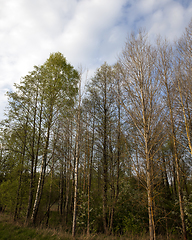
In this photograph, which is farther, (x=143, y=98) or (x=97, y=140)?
(x=97, y=140)

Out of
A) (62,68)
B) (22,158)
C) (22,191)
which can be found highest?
(62,68)

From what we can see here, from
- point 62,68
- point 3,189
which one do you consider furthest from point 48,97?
point 3,189

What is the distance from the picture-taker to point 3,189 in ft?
37.6

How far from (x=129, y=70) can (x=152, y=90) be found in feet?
3.67

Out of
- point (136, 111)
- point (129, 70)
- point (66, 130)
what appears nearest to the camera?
point (136, 111)

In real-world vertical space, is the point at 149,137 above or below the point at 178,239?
above

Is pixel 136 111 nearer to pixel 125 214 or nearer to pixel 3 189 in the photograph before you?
pixel 125 214

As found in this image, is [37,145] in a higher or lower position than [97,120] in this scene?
lower

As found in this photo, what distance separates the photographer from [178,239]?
777 cm

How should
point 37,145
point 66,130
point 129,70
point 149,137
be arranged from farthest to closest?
1. point 37,145
2. point 66,130
3. point 129,70
4. point 149,137

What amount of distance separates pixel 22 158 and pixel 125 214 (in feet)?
27.4

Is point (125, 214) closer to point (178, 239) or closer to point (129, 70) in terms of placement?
point (178, 239)

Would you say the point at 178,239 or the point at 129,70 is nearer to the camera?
the point at 129,70

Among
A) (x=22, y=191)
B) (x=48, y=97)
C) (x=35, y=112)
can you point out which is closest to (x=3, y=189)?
(x=22, y=191)
